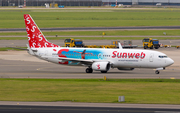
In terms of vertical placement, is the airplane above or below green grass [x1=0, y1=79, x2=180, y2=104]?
above

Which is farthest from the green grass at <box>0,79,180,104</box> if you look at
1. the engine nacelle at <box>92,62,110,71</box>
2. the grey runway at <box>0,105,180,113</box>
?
the engine nacelle at <box>92,62,110,71</box>

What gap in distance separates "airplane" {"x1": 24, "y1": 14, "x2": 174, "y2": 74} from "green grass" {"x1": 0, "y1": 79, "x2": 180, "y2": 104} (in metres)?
7.03

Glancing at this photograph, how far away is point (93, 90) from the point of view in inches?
1515

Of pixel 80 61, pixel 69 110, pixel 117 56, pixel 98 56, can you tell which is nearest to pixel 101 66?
pixel 98 56

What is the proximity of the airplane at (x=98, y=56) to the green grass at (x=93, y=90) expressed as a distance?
703 centimetres

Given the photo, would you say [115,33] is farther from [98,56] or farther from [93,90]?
[93,90]

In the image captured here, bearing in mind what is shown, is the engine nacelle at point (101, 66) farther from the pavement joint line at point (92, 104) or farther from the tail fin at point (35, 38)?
the pavement joint line at point (92, 104)

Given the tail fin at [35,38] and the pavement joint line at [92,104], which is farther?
the tail fin at [35,38]

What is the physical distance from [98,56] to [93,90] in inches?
679

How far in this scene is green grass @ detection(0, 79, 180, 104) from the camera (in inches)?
1331

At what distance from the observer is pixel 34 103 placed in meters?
31.6

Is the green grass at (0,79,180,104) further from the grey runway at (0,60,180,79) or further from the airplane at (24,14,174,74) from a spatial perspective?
the airplane at (24,14,174,74)

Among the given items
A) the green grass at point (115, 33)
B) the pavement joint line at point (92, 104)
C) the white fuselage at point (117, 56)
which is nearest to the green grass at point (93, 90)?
the pavement joint line at point (92, 104)

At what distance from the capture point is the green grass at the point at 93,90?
3381 centimetres
